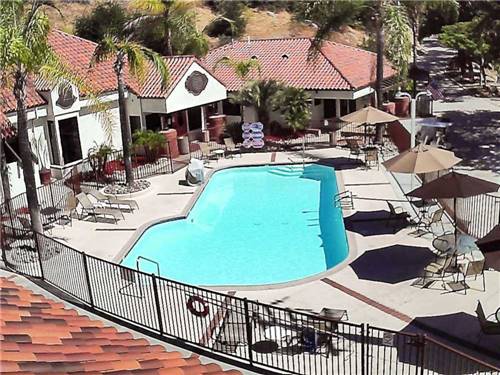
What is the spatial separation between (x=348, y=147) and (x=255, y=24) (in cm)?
3686

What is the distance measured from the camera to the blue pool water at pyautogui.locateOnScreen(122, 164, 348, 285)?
59.1ft

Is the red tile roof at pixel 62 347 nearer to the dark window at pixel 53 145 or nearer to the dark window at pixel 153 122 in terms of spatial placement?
the dark window at pixel 53 145

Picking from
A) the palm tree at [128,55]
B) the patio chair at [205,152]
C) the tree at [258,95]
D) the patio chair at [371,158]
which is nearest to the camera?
the palm tree at [128,55]

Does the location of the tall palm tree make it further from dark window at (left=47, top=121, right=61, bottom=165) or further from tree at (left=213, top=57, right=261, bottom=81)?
tree at (left=213, top=57, right=261, bottom=81)

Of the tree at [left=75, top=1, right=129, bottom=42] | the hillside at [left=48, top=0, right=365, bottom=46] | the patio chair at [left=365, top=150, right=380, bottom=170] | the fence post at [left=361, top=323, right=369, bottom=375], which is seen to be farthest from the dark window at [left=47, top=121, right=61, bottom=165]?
the hillside at [left=48, top=0, right=365, bottom=46]

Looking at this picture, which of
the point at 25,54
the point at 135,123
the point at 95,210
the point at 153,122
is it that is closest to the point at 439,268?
the point at 25,54

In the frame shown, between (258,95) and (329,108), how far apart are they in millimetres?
4810

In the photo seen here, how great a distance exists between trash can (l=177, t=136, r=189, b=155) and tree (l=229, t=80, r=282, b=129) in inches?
164

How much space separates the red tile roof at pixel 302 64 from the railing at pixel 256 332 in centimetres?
2101

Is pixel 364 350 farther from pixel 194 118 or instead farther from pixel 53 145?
pixel 194 118

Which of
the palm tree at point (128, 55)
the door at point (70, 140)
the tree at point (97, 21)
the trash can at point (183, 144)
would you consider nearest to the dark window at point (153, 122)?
the trash can at point (183, 144)

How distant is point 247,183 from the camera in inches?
1059

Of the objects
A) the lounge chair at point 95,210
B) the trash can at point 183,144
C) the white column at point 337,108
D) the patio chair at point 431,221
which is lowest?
the patio chair at point 431,221

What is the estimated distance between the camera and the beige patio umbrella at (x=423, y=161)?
1664cm
